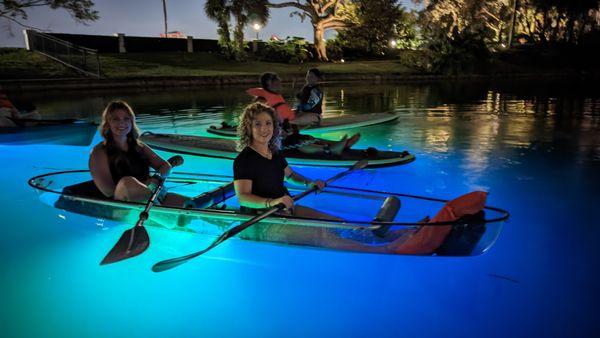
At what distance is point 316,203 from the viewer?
5.69 m

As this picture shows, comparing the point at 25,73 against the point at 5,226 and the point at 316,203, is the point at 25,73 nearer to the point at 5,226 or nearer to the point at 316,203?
the point at 5,226

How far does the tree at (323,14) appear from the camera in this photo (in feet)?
110

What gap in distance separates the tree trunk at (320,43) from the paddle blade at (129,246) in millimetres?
33082

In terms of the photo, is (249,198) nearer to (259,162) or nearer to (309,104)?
(259,162)

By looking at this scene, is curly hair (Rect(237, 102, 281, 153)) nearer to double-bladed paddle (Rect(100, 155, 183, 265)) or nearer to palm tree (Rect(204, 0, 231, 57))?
double-bladed paddle (Rect(100, 155, 183, 265))

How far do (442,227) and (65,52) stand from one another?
30210mm

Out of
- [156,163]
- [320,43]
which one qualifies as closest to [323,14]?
[320,43]

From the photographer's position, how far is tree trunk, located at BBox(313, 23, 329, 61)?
34.7m

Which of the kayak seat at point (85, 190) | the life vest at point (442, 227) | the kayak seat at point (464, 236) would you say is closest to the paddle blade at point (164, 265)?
the kayak seat at point (85, 190)

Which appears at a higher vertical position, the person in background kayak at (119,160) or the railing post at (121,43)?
the railing post at (121,43)

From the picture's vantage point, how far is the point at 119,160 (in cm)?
408

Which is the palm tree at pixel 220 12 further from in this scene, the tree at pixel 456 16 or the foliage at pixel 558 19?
the foliage at pixel 558 19

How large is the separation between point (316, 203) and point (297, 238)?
2.11 m

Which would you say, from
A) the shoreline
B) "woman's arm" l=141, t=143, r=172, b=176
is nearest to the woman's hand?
"woman's arm" l=141, t=143, r=172, b=176
